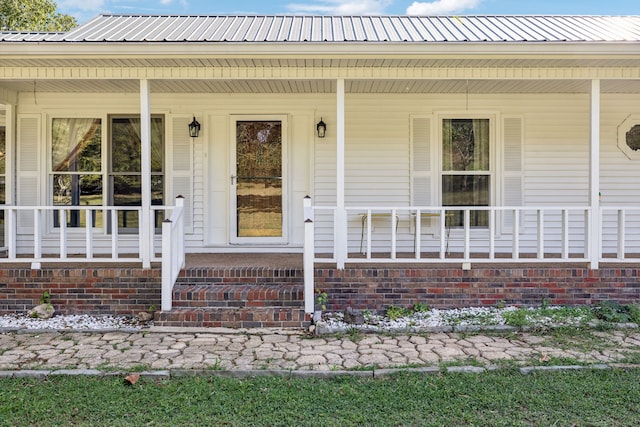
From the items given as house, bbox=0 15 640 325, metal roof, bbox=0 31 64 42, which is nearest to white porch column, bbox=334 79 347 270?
house, bbox=0 15 640 325

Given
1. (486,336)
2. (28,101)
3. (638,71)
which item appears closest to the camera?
(486,336)

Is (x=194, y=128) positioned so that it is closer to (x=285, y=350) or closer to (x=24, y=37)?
(x=24, y=37)

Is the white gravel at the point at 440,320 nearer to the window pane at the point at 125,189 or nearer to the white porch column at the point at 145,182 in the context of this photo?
the white porch column at the point at 145,182

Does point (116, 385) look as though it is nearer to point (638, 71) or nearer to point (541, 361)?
point (541, 361)

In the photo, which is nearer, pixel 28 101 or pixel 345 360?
pixel 345 360

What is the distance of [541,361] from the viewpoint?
3.74 metres

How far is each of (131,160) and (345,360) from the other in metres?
4.39

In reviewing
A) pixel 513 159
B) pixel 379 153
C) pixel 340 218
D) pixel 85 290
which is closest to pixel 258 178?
pixel 379 153

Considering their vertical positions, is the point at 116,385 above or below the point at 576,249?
below

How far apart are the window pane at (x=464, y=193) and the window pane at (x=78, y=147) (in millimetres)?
4834

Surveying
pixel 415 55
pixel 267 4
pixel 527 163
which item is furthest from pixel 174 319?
pixel 267 4

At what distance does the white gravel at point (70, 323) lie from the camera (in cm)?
474

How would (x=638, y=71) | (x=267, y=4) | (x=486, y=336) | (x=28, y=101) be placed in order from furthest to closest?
(x=267, y=4), (x=28, y=101), (x=638, y=71), (x=486, y=336)

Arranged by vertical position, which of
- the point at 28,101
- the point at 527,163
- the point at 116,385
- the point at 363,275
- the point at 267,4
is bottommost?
the point at 116,385
